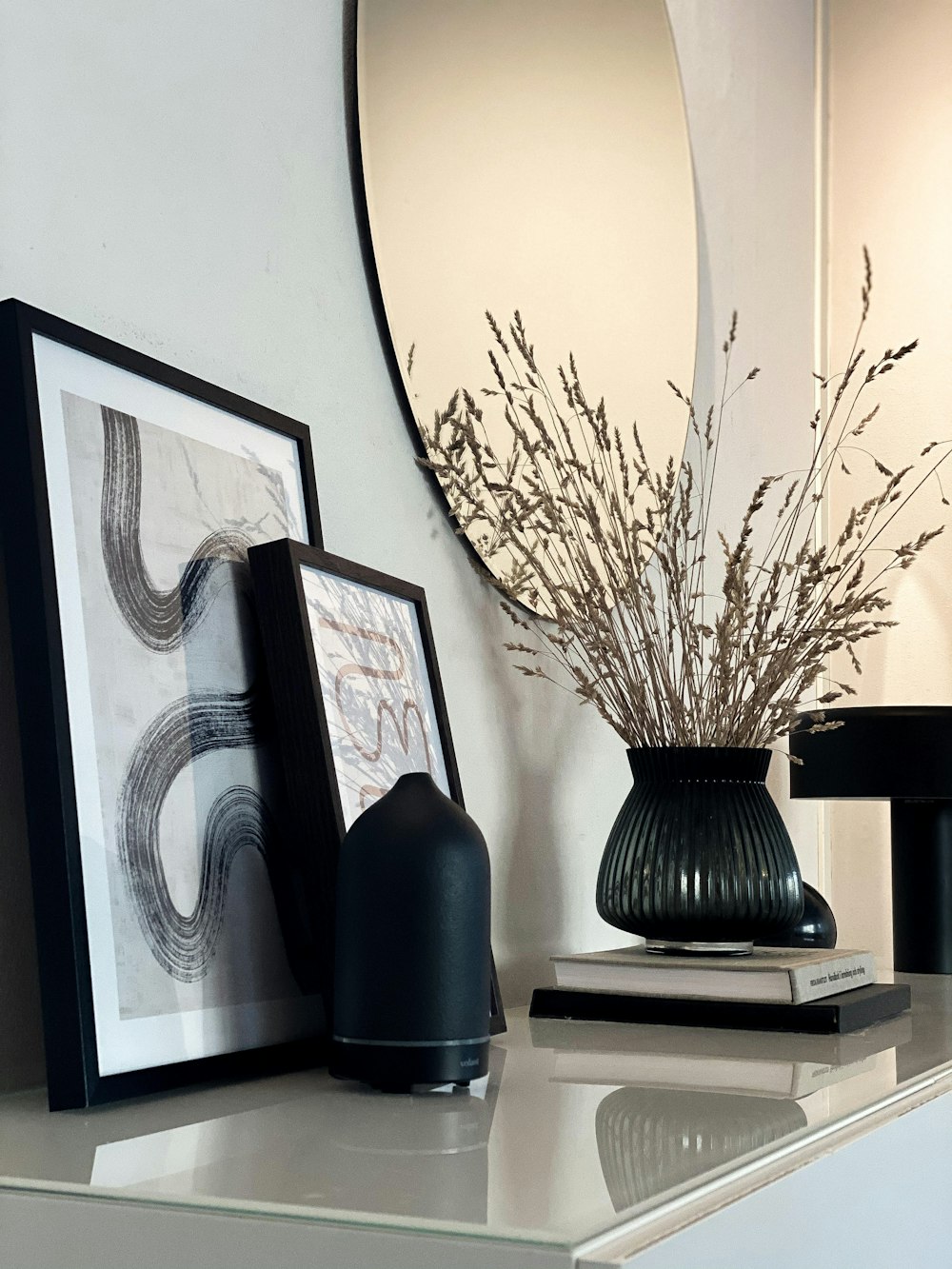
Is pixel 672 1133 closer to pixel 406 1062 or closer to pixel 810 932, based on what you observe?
pixel 406 1062

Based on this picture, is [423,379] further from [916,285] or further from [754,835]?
[916,285]

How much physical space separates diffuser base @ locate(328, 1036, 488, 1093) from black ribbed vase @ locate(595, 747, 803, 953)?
0.49 meters

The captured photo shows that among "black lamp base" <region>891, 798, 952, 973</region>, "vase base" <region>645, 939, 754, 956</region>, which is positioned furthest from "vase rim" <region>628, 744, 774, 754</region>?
"black lamp base" <region>891, 798, 952, 973</region>

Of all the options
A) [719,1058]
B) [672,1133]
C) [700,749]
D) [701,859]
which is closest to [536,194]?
[700,749]

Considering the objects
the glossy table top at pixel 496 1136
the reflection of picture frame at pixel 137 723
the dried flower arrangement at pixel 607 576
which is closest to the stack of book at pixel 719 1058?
the glossy table top at pixel 496 1136

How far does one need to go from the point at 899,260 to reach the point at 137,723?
2.18 metres

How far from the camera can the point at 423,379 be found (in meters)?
1.45

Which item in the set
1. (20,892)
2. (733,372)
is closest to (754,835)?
(20,892)

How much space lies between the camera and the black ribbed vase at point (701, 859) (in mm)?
1333

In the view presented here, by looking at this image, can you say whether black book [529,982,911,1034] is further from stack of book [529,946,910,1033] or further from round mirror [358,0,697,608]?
round mirror [358,0,697,608]

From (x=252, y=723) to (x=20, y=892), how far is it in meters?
0.21

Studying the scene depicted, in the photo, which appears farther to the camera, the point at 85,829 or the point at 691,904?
the point at 691,904

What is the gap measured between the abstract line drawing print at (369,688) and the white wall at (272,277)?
12 cm

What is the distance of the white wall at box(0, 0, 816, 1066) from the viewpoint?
3.39 feet
